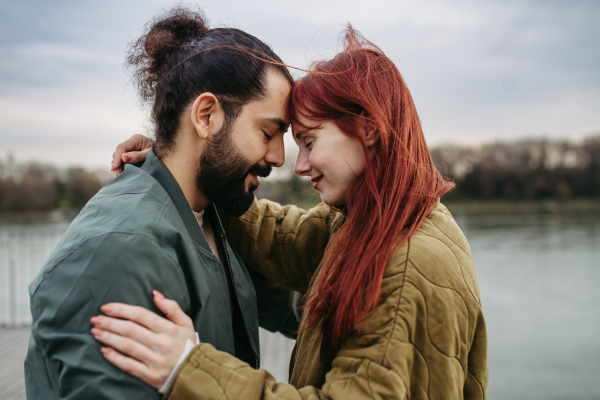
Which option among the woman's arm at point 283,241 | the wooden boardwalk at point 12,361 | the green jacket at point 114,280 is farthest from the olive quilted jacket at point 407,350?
the wooden boardwalk at point 12,361

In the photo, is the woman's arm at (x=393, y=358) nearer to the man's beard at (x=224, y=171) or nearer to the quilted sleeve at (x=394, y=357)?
the quilted sleeve at (x=394, y=357)

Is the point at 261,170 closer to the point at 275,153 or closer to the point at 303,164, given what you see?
the point at 275,153

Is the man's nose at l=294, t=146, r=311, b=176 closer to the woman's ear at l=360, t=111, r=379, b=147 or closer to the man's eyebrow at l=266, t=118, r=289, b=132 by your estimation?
the man's eyebrow at l=266, t=118, r=289, b=132

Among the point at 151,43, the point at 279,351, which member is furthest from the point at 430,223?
the point at 279,351

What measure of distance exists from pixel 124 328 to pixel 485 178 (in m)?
49.9

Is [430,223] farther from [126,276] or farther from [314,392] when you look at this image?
[126,276]

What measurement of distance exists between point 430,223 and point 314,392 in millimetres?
731

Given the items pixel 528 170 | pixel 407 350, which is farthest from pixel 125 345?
pixel 528 170

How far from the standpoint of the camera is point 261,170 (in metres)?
2.00

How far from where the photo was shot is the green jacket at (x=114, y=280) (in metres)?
1.13

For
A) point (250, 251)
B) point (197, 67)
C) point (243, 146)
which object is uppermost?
point (197, 67)

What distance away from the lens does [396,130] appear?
5.37 feet

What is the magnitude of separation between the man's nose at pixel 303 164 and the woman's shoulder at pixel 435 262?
0.58 metres

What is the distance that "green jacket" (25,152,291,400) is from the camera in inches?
44.6
